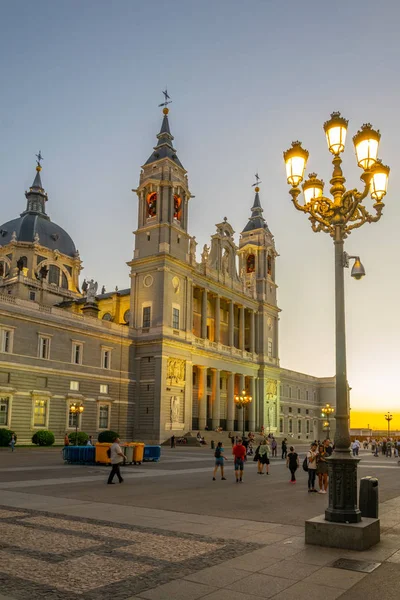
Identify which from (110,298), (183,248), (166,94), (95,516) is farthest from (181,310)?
(95,516)

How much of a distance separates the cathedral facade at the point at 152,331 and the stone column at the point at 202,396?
0.40ft

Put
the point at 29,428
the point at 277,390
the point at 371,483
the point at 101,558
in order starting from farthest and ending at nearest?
1. the point at 277,390
2. the point at 29,428
3. the point at 371,483
4. the point at 101,558

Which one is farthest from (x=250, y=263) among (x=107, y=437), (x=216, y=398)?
(x=107, y=437)

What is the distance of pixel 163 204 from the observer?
198 feet

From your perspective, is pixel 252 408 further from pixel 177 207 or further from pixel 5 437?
pixel 5 437

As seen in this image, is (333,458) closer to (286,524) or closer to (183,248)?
(286,524)

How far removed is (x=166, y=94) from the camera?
6719 centimetres

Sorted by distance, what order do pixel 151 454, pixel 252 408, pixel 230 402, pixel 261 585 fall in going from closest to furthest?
pixel 261 585
pixel 151 454
pixel 230 402
pixel 252 408

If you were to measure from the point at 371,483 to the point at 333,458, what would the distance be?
1378 millimetres

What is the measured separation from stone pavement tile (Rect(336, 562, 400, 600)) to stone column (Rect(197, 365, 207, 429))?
56223mm

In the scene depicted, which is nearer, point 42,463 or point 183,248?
point 42,463

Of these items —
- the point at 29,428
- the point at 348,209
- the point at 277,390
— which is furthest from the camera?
the point at 277,390

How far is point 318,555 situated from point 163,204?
53.6m

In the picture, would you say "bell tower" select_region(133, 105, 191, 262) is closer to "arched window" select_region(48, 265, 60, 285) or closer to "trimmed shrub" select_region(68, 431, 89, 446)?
"trimmed shrub" select_region(68, 431, 89, 446)
